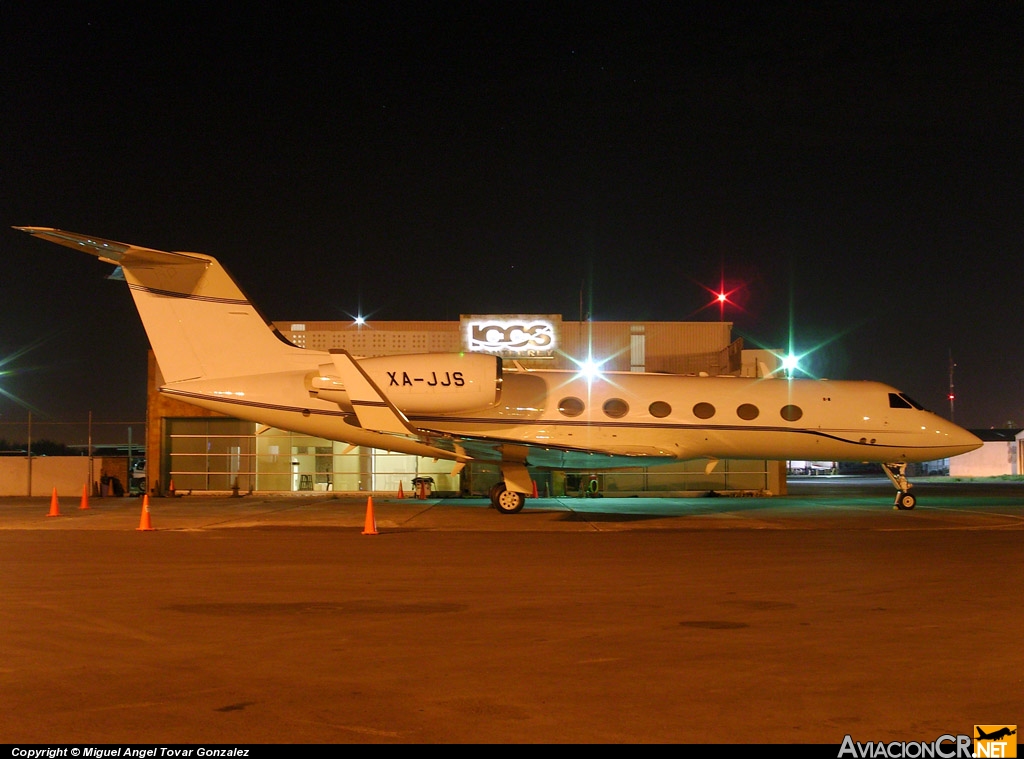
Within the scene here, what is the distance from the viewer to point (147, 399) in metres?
27.1

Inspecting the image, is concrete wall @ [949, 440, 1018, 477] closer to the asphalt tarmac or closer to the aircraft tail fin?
the asphalt tarmac

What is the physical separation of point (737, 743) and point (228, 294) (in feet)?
51.8

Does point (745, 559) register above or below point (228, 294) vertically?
below

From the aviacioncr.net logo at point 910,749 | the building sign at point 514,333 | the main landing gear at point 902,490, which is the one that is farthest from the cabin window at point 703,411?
the aviacioncr.net logo at point 910,749

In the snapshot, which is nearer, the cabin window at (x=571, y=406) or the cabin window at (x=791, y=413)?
the cabin window at (x=571, y=406)

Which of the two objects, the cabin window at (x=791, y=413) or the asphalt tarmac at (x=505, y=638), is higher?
the cabin window at (x=791, y=413)

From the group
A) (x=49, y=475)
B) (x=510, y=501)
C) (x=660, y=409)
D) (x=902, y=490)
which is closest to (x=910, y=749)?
(x=510, y=501)

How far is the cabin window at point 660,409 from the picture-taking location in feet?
64.2

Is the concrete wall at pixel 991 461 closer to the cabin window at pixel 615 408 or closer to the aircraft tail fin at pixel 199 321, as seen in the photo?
the cabin window at pixel 615 408

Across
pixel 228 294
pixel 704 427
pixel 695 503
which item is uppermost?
pixel 228 294

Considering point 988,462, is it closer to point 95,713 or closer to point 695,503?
point 695,503

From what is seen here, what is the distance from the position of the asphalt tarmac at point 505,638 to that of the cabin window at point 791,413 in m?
5.62

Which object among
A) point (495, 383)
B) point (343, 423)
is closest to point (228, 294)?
point (343, 423)

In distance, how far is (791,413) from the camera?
1986cm
